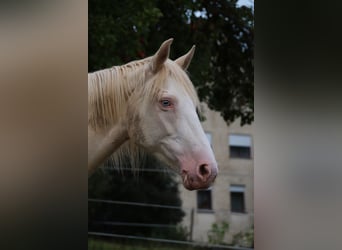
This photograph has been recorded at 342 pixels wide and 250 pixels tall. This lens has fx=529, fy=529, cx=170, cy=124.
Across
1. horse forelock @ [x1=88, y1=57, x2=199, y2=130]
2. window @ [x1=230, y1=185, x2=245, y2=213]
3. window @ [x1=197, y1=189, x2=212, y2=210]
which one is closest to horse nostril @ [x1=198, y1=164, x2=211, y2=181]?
horse forelock @ [x1=88, y1=57, x2=199, y2=130]

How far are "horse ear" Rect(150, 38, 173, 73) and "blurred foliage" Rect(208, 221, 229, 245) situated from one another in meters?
2.73

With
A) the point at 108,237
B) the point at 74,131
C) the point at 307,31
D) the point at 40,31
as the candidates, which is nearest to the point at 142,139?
the point at 74,131

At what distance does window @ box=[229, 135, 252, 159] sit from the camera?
4.49m

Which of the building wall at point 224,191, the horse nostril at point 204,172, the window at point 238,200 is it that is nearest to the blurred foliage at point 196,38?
the building wall at point 224,191

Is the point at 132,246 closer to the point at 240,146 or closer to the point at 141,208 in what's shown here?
the point at 141,208

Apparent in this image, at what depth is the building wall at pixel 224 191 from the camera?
4336mm

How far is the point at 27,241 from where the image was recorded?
1.33m

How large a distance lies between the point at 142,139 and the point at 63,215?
0.52 m

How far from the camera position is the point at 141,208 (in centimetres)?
428

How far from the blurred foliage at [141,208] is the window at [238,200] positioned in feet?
1.55

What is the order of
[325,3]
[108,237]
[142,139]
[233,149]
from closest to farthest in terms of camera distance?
→ [325,3], [142,139], [108,237], [233,149]

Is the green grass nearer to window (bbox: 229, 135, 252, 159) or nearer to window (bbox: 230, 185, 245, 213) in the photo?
window (bbox: 230, 185, 245, 213)

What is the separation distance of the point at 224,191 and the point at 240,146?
407 millimetres

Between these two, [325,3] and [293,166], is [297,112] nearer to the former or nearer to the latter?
[293,166]
